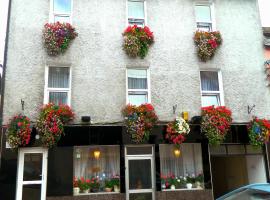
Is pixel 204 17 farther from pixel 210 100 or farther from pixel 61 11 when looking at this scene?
pixel 61 11

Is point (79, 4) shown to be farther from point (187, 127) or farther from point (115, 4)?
point (187, 127)

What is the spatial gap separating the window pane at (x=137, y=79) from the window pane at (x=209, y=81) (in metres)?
2.43

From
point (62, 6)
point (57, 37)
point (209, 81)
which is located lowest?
point (209, 81)

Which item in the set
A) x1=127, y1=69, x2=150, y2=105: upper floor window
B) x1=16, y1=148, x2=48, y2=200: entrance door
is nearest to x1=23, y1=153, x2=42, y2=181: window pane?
x1=16, y1=148, x2=48, y2=200: entrance door

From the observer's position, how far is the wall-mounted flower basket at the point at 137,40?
11172 millimetres

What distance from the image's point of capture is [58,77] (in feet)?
36.0

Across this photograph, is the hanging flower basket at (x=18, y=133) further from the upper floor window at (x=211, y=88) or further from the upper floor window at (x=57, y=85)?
the upper floor window at (x=211, y=88)

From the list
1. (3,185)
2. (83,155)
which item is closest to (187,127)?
(83,155)

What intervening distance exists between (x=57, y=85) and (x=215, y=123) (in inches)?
237

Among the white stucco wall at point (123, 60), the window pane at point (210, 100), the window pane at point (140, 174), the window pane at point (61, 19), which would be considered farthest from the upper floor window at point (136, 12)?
the window pane at point (140, 174)

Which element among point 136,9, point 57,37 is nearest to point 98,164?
point 57,37

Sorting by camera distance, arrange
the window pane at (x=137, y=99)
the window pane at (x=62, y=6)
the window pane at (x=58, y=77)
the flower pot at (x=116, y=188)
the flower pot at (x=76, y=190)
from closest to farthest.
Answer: the flower pot at (x=76, y=190), the flower pot at (x=116, y=188), the window pane at (x=58, y=77), the window pane at (x=137, y=99), the window pane at (x=62, y=6)

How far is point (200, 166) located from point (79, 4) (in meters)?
8.00

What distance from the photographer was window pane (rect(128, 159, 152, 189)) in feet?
35.0
